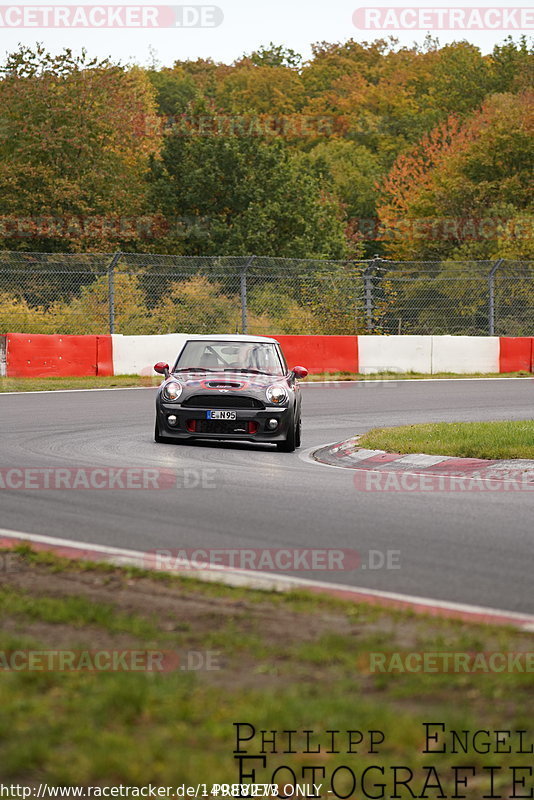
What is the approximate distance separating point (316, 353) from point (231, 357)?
1376 cm

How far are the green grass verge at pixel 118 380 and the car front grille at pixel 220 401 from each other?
10.2 metres

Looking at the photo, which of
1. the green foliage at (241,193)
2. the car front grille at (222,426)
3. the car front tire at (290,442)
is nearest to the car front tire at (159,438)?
the car front grille at (222,426)

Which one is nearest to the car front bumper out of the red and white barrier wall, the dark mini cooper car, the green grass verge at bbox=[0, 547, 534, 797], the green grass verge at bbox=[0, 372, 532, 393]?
the dark mini cooper car

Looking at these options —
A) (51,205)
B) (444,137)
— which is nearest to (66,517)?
(51,205)

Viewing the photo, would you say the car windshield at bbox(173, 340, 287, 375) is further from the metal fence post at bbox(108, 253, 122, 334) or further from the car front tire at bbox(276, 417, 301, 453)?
the metal fence post at bbox(108, 253, 122, 334)

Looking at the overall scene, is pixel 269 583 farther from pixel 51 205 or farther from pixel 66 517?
pixel 51 205

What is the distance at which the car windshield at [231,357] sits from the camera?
50.8ft

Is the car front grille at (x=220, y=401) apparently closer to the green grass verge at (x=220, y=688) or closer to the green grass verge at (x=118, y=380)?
the green grass verge at (x=220, y=688)

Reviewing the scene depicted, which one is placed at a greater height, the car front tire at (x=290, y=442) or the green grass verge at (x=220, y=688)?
the green grass verge at (x=220, y=688)

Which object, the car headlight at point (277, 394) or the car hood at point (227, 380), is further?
the car hood at point (227, 380)

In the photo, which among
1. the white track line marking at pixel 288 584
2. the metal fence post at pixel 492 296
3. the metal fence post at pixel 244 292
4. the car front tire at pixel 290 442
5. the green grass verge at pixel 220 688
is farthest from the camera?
the metal fence post at pixel 492 296

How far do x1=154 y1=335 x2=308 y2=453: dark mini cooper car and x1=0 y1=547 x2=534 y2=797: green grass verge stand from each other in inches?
320

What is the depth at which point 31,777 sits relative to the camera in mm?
3682

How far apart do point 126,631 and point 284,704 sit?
1303mm
